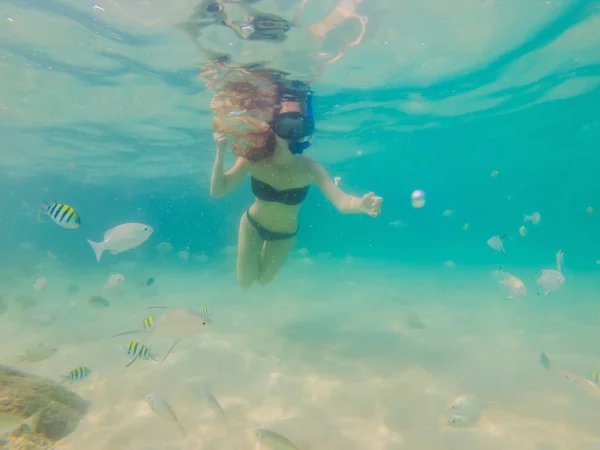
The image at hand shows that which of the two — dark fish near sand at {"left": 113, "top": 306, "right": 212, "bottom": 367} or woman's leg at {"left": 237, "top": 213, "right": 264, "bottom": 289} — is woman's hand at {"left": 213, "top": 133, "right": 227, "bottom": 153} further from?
dark fish near sand at {"left": 113, "top": 306, "right": 212, "bottom": 367}

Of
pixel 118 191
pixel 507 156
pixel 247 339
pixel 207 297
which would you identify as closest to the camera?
pixel 247 339

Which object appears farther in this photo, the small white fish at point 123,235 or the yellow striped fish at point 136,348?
the small white fish at point 123,235

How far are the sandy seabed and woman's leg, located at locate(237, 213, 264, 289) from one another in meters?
2.01

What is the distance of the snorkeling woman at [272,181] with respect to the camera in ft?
20.5

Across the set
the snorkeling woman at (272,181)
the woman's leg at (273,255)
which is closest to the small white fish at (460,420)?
the snorkeling woman at (272,181)

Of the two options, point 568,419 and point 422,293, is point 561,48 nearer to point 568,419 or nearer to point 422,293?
point 422,293

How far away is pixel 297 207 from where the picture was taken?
7.61 meters

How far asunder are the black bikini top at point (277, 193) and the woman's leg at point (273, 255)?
132cm

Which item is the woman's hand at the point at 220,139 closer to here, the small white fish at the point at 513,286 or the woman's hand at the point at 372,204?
the woman's hand at the point at 372,204

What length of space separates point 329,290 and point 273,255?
1260 centimetres

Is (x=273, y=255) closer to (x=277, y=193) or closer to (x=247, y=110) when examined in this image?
(x=277, y=193)

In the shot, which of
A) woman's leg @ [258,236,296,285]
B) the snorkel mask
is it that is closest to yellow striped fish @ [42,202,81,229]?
the snorkel mask

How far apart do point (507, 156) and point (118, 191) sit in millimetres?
51318

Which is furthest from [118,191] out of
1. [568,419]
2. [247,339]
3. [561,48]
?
[568,419]
